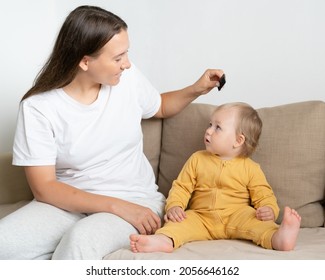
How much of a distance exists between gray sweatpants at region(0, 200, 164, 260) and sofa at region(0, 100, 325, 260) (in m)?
0.05

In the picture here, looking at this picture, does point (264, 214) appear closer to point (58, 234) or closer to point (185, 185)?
point (185, 185)

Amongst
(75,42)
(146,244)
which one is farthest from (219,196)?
(75,42)

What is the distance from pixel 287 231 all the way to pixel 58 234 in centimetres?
69

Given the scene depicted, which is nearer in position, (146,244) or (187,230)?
(146,244)

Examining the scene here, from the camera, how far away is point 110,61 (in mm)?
1753

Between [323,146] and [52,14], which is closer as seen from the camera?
[323,146]

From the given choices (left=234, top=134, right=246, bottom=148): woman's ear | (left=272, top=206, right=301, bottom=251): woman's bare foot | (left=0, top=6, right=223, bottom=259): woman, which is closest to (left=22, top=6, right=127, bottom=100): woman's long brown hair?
(left=0, top=6, right=223, bottom=259): woman

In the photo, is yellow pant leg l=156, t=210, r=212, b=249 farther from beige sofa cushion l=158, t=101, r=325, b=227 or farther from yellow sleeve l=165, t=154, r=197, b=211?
beige sofa cushion l=158, t=101, r=325, b=227

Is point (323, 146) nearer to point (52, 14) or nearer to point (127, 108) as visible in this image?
point (127, 108)

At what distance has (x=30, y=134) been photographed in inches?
68.9

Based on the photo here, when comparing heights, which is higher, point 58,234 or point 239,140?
point 239,140

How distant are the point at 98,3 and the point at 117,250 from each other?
1.50 m
